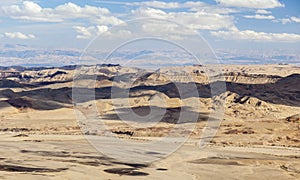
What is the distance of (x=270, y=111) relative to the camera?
110562mm

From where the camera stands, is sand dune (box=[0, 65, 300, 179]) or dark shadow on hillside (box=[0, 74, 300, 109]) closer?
sand dune (box=[0, 65, 300, 179])

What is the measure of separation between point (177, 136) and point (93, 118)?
93.6 feet

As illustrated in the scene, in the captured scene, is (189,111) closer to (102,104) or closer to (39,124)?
(102,104)

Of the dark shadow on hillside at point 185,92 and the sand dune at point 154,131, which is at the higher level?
the dark shadow on hillside at point 185,92

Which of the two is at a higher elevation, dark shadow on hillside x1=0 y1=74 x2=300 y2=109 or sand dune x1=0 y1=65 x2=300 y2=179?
dark shadow on hillside x1=0 y1=74 x2=300 y2=109

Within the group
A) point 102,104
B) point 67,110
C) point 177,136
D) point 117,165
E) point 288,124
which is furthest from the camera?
point 102,104

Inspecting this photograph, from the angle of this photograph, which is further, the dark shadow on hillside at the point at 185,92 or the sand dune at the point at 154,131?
the dark shadow on hillside at the point at 185,92

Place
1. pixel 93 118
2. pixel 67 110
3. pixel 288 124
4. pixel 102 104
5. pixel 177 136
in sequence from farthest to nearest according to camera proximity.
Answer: pixel 102 104 < pixel 67 110 < pixel 93 118 < pixel 288 124 < pixel 177 136

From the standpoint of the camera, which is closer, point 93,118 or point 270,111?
point 93,118

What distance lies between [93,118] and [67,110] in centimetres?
1154

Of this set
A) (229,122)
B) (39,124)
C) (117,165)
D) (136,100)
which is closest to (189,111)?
(229,122)

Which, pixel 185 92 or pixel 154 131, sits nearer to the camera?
pixel 154 131

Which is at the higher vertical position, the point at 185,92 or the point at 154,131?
the point at 185,92

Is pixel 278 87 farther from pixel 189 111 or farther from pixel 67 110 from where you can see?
pixel 67 110
